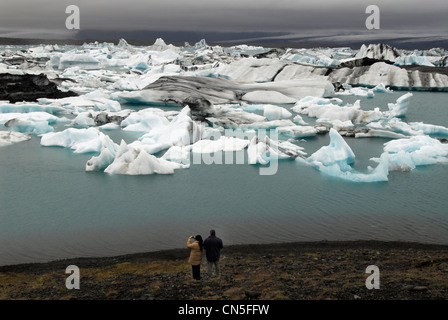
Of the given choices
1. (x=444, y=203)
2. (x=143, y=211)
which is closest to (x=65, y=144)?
(x=143, y=211)

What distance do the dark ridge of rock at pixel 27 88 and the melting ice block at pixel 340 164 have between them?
19.4 m

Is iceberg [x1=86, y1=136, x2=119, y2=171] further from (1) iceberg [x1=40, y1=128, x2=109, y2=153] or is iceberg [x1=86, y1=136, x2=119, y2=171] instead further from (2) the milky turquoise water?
(1) iceberg [x1=40, y1=128, x2=109, y2=153]

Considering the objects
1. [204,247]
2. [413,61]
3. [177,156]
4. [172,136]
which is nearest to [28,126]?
[172,136]

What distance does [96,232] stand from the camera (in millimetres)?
9383

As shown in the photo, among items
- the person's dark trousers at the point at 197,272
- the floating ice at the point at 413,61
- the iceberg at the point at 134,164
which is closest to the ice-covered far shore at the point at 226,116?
the iceberg at the point at 134,164

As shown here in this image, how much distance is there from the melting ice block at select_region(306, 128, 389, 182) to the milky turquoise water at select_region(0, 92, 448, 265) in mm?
285

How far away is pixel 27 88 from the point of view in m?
28.0

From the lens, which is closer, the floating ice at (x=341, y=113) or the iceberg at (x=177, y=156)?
the iceberg at (x=177, y=156)

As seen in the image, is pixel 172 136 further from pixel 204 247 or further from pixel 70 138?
pixel 204 247

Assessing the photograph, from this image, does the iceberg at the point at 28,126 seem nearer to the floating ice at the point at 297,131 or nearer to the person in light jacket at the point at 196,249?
the floating ice at the point at 297,131

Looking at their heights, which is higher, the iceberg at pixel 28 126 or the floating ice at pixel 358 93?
the floating ice at pixel 358 93

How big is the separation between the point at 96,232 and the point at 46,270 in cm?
187

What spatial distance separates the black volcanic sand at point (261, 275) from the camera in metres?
6.04
